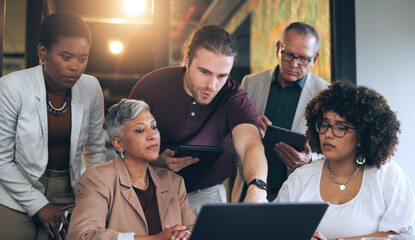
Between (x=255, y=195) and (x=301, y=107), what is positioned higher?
(x=301, y=107)

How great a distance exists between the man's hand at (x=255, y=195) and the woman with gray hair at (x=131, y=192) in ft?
0.90

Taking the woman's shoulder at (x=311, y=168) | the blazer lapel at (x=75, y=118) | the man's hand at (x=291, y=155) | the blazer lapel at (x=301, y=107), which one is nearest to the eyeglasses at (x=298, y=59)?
the blazer lapel at (x=301, y=107)

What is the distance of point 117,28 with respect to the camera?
4.33 metres

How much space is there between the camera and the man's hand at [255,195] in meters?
1.75

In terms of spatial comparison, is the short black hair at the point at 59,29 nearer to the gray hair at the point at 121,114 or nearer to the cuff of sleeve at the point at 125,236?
the gray hair at the point at 121,114

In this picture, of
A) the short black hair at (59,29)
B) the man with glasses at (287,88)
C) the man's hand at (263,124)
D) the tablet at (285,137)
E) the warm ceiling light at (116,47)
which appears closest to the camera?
the short black hair at (59,29)

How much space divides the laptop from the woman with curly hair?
2.23 ft

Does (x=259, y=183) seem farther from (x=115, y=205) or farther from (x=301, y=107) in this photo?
(x=301, y=107)

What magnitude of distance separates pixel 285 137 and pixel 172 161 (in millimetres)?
646

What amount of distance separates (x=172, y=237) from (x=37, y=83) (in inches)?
42.1

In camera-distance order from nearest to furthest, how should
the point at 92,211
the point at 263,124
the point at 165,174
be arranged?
the point at 92,211
the point at 165,174
the point at 263,124

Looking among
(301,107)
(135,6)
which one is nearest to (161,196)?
(301,107)

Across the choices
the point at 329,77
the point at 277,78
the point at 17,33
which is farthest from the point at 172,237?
the point at 17,33

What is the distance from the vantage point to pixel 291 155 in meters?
2.65
